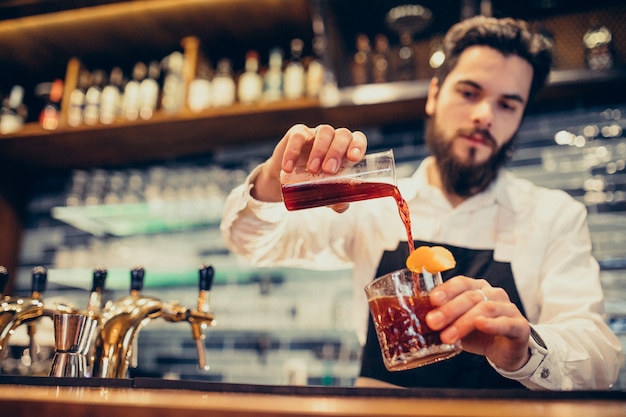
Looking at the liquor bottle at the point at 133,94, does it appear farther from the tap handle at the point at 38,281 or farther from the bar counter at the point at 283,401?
the bar counter at the point at 283,401

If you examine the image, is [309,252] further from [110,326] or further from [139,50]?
[139,50]

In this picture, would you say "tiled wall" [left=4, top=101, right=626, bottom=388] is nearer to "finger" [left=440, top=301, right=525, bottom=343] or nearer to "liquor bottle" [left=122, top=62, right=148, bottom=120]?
"liquor bottle" [left=122, top=62, right=148, bottom=120]

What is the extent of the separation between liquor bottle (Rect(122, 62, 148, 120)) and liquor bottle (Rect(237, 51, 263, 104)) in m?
0.53

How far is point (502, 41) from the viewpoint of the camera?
1602mm

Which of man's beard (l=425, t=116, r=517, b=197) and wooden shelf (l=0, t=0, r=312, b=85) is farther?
wooden shelf (l=0, t=0, r=312, b=85)

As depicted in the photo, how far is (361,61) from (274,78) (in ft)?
1.41

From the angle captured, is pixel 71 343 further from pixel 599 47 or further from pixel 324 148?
pixel 599 47

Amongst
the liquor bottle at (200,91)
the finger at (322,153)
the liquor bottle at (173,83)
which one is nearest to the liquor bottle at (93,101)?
the liquor bottle at (173,83)

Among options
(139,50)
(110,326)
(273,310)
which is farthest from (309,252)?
(139,50)

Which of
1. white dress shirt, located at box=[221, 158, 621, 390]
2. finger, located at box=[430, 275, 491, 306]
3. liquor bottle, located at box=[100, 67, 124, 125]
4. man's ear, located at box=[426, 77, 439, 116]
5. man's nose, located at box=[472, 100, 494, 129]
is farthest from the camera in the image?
liquor bottle, located at box=[100, 67, 124, 125]

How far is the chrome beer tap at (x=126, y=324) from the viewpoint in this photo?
3.52 ft

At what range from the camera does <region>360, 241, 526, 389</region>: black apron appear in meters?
1.31

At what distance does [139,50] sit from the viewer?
2.77m

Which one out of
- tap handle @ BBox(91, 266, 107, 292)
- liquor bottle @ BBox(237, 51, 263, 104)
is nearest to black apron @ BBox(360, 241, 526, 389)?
tap handle @ BBox(91, 266, 107, 292)
